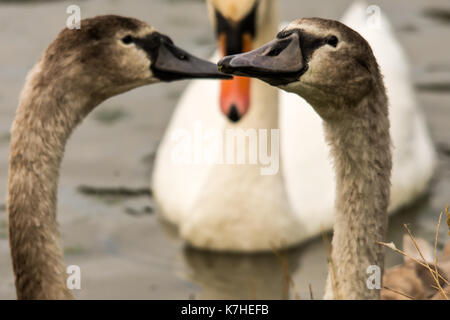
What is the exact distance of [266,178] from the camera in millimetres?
7008

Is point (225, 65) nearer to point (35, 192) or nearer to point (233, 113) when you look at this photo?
point (35, 192)

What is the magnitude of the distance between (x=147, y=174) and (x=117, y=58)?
152 inches

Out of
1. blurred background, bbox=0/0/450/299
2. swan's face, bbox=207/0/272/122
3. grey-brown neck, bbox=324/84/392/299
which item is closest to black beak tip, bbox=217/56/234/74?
grey-brown neck, bbox=324/84/392/299

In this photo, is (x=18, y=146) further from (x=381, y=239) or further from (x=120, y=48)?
(x=381, y=239)

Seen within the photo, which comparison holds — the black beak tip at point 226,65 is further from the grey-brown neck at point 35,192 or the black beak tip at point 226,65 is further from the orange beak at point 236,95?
the orange beak at point 236,95

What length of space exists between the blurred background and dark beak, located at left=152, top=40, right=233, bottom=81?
91 centimetres

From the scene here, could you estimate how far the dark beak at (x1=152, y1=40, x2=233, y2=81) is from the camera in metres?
4.69

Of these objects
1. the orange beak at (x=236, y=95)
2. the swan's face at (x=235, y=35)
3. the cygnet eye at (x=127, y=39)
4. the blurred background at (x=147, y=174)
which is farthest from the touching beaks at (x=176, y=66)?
the orange beak at (x=236, y=95)

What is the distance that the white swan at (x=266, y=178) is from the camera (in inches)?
279

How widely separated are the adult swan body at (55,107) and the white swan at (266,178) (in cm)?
189

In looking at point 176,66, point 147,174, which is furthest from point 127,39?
point 147,174

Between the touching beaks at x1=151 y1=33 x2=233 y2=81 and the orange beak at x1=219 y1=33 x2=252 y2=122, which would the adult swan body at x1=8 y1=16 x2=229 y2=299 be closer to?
the touching beaks at x1=151 y1=33 x2=233 y2=81

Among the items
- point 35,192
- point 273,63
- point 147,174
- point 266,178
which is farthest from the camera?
point 147,174

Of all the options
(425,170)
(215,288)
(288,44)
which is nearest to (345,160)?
(288,44)
